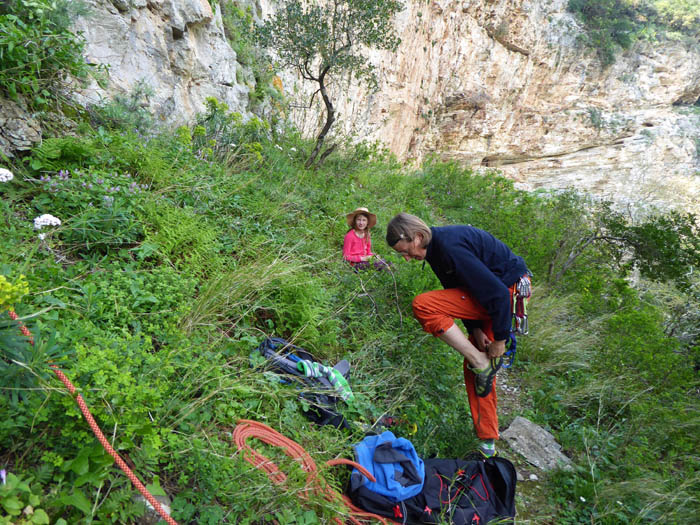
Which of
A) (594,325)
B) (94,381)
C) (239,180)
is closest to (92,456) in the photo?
(94,381)

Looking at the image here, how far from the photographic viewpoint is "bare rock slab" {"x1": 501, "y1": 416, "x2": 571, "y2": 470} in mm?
3016

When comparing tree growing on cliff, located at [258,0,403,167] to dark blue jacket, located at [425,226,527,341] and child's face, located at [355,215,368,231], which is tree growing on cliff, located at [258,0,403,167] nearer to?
child's face, located at [355,215,368,231]

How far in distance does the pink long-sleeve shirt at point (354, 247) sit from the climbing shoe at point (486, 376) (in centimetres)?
213

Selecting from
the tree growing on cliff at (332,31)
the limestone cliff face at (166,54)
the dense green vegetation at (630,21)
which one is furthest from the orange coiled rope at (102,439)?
the dense green vegetation at (630,21)

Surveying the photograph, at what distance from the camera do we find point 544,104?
23.1 m

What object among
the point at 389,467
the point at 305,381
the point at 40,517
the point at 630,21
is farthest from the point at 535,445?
the point at 630,21

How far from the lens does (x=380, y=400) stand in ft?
9.64

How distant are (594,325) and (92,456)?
5510mm

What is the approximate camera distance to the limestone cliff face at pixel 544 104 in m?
17.5

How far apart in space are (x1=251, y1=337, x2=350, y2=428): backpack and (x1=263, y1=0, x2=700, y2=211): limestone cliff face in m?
13.8

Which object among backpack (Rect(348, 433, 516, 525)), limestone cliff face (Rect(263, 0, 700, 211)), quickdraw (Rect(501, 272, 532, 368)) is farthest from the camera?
limestone cliff face (Rect(263, 0, 700, 211))

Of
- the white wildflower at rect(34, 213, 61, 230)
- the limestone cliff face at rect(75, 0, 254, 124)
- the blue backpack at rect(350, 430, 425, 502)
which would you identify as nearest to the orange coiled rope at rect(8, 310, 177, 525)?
the blue backpack at rect(350, 430, 425, 502)

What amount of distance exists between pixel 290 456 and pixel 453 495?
42.4 inches

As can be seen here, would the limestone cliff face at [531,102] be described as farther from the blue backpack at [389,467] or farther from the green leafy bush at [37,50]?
the blue backpack at [389,467]
